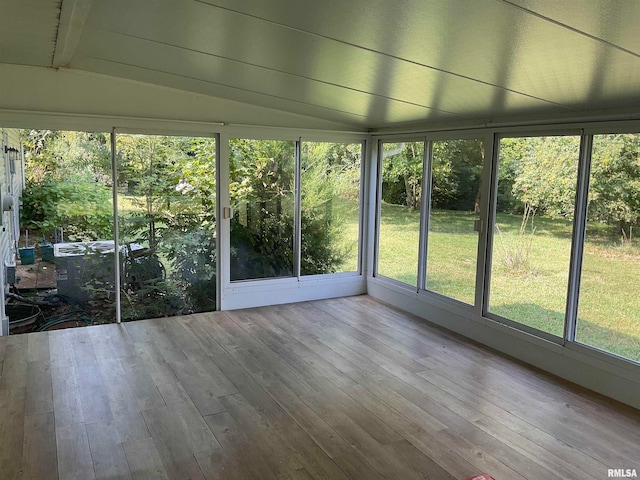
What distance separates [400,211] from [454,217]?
877 millimetres

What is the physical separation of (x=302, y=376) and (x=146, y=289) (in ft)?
7.22

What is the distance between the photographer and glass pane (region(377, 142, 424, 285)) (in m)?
5.63

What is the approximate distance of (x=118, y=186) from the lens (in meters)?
5.01

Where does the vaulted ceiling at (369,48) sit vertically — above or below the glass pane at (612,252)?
above

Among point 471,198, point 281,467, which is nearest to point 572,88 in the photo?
point 471,198

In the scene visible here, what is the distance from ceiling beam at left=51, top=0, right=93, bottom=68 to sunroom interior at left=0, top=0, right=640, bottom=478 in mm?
20

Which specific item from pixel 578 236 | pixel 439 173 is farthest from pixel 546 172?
pixel 439 173

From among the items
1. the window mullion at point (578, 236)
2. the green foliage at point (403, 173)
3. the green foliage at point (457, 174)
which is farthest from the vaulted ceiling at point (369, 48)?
the green foliage at point (403, 173)

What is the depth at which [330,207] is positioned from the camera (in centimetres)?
620

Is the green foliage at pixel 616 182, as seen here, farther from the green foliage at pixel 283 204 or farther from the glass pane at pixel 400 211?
the green foliage at pixel 283 204

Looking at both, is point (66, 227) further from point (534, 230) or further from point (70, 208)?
point (534, 230)

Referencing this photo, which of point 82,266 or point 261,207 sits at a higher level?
point 261,207

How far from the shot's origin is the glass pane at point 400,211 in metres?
5.63

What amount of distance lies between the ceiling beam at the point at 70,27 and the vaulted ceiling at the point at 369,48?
0.01 meters
